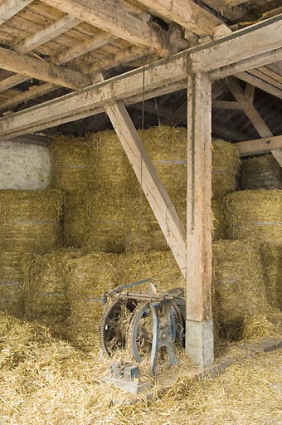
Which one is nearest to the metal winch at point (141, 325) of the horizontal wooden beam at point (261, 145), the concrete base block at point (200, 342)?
the concrete base block at point (200, 342)

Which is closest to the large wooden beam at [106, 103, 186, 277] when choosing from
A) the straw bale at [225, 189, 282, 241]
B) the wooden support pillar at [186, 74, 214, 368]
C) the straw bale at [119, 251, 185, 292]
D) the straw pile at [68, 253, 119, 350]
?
the wooden support pillar at [186, 74, 214, 368]

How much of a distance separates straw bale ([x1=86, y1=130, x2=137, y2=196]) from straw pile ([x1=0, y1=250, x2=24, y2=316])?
1.51 meters

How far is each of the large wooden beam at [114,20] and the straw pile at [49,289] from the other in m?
2.69

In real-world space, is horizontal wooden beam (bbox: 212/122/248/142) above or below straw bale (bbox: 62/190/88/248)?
above

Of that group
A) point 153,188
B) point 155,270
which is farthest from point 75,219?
point 153,188

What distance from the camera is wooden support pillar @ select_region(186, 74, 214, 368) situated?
3756 millimetres

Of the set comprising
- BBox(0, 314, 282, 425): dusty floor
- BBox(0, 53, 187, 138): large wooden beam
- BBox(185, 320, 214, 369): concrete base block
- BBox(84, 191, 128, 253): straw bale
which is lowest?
BBox(0, 314, 282, 425): dusty floor

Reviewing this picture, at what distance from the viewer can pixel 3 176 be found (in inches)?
263

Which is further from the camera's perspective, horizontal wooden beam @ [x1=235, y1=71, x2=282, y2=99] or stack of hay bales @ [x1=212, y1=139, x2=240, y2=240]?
stack of hay bales @ [x1=212, y1=139, x2=240, y2=240]

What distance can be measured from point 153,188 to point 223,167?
211 cm

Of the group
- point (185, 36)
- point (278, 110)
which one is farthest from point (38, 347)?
point (278, 110)

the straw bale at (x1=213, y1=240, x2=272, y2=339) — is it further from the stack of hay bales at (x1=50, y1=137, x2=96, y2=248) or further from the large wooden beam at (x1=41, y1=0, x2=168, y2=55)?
the large wooden beam at (x1=41, y1=0, x2=168, y2=55)

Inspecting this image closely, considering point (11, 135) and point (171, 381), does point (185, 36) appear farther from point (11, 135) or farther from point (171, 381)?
point (11, 135)

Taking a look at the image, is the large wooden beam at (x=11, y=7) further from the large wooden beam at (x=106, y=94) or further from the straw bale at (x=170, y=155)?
the straw bale at (x=170, y=155)
